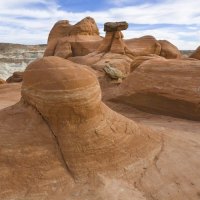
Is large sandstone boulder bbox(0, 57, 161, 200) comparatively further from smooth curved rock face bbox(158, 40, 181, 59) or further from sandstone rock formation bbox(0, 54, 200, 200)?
smooth curved rock face bbox(158, 40, 181, 59)

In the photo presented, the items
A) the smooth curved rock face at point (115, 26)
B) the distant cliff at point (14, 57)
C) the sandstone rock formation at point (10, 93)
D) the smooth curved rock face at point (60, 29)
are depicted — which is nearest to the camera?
the sandstone rock formation at point (10, 93)

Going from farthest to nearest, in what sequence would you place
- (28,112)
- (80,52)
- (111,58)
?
(80,52) → (111,58) → (28,112)

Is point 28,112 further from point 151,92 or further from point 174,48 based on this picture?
point 174,48

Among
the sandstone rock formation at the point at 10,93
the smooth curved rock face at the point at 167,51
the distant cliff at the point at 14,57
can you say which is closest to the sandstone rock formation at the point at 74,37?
the smooth curved rock face at the point at 167,51

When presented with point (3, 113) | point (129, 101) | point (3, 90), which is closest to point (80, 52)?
point (3, 90)

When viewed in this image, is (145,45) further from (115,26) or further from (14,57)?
(14,57)

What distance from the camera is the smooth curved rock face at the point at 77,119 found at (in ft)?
13.7

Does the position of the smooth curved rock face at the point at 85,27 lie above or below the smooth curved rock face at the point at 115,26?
below

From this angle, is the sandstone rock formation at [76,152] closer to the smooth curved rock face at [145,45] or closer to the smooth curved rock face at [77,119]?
the smooth curved rock face at [77,119]

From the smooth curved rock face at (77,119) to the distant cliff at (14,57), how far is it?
2119 cm

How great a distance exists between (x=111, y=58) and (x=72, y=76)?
11295mm

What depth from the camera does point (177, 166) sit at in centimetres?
449

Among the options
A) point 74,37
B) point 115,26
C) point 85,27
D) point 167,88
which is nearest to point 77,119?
point 167,88

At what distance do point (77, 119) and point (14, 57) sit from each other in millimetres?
33623
